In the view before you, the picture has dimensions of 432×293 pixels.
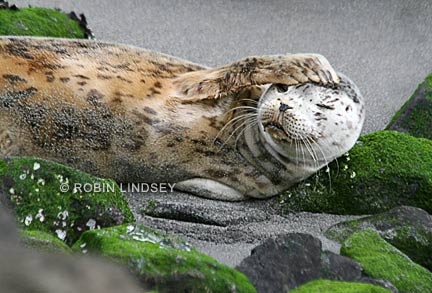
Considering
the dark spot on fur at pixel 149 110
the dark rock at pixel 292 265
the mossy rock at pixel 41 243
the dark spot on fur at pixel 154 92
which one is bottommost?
the dark rock at pixel 292 265

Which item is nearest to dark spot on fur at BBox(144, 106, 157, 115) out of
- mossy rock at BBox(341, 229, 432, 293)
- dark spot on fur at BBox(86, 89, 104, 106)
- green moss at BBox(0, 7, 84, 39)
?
dark spot on fur at BBox(86, 89, 104, 106)

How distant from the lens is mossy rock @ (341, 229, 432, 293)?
386 centimetres

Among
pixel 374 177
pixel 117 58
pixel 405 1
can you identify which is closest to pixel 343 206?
pixel 374 177

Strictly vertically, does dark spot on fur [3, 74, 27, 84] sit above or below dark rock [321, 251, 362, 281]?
above

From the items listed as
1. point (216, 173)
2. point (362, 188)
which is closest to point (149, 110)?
point (216, 173)

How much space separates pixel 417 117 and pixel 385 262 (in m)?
2.51

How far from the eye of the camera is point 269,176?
5.03 meters

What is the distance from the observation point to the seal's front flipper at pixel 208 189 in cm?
495

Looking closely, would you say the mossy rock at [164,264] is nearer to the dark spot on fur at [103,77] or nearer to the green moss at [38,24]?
the dark spot on fur at [103,77]

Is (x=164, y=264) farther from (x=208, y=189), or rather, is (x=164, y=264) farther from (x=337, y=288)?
(x=208, y=189)

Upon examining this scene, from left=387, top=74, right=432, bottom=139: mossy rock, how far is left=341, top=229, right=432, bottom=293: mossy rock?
206 centimetres

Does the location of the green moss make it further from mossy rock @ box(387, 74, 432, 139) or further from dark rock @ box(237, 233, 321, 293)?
dark rock @ box(237, 233, 321, 293)

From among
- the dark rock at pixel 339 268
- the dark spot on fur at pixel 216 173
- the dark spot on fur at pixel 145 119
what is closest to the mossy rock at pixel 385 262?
the dark rock at pixel 339 268

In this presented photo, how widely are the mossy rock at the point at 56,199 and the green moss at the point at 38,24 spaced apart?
8.77 feet
